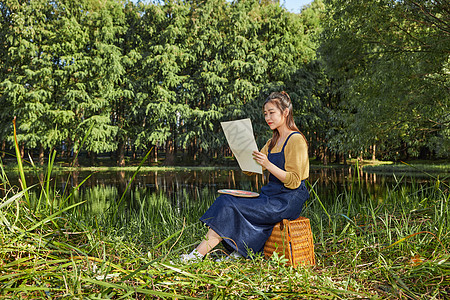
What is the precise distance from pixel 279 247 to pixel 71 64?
22.3 meters

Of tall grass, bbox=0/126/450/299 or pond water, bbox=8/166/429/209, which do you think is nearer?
tall grass, bbox=0/126/450/299

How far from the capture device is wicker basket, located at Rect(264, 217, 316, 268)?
2588 mm

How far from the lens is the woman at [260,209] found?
270cm

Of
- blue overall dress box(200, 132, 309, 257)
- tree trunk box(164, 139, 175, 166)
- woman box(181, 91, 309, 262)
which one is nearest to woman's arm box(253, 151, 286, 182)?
woman box(181, 91, 309, 262)

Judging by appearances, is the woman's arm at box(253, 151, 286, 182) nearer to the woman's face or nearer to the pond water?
the woman's face

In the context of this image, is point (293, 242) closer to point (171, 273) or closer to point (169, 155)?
point (171, 273)

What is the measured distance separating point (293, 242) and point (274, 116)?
106cm

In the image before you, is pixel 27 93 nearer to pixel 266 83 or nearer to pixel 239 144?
pixel 266 83

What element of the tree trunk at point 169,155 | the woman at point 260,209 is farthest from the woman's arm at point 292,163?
the tree trunk at point 169,155

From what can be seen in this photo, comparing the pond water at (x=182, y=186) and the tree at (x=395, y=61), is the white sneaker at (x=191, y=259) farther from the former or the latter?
the tree at (x=395, y=61)

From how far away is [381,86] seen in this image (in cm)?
894

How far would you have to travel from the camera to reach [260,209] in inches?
108

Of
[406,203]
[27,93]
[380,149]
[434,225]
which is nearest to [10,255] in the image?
[434,225]

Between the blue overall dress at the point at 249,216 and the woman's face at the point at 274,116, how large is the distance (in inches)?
23.3
